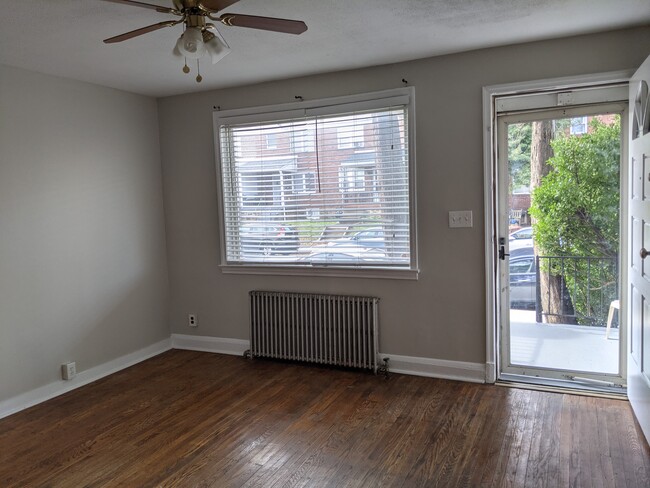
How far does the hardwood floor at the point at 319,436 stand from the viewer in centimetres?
257

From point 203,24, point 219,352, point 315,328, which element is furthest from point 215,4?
point 219,352

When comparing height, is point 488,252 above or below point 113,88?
below

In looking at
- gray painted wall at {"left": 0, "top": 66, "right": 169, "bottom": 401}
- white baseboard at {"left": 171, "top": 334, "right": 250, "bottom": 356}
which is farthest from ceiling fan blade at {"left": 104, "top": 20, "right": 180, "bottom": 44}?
white baseboard at {"left": 171, "top": 334, "right": 250, "bottom": 356}

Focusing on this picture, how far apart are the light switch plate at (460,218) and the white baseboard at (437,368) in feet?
3.45

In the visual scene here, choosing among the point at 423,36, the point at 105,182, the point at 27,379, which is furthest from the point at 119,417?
the point at 423,36

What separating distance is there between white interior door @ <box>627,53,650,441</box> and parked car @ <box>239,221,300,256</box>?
249 cm

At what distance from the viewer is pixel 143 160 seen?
462cm

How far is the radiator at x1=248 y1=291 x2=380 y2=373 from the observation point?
4.05 m

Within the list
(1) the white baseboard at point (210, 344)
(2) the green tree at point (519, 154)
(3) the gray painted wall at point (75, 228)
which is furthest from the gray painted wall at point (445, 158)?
(3) the gray painted wall at point (75, 228)

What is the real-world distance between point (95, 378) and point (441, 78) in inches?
143

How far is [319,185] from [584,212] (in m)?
2.04

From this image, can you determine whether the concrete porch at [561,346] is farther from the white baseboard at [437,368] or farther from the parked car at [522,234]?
the parked car at [522,234]

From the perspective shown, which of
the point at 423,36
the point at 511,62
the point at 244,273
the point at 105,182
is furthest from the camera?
the point at 244,273

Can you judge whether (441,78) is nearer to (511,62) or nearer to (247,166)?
(511,62)
